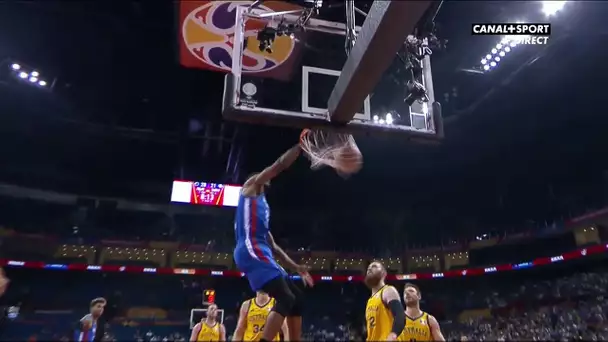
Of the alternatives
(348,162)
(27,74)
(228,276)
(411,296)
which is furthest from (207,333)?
(228,276)

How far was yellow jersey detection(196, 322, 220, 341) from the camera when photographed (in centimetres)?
716

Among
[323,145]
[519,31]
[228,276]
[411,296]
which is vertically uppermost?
[519,31]

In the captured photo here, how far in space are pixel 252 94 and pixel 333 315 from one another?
2047cm

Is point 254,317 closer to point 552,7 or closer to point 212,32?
point 212,32

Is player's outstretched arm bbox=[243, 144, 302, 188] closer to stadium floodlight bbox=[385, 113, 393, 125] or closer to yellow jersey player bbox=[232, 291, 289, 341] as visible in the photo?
stadium floodlight bbox=[385, 113, 393, 125]

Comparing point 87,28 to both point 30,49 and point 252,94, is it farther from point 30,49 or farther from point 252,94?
point 252,94

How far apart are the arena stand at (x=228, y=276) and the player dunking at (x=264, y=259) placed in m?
15.6

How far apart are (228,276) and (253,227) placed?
18.2m

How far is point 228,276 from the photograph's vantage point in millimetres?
21016

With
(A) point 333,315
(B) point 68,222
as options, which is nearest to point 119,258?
(B) point 68,222

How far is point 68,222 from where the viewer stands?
20141mm

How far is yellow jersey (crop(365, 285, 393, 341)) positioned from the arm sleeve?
1.37 feet

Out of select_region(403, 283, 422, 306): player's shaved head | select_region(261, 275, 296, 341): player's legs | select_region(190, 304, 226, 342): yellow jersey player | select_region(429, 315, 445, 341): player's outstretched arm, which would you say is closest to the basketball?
select_region(261, 275, 296, 341): player's legs

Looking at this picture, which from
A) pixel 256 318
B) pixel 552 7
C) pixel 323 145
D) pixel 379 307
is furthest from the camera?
pixel 552 7
